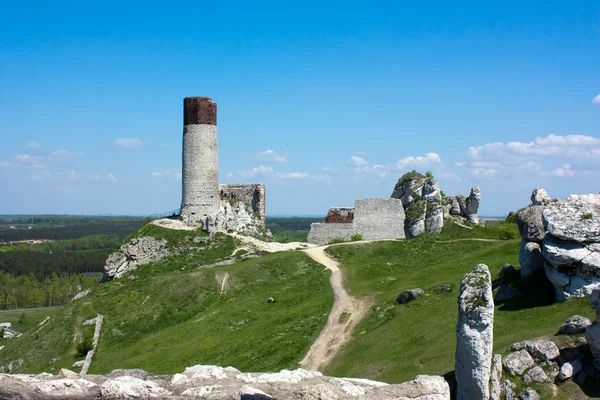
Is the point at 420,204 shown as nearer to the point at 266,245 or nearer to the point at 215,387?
the point at 266,245

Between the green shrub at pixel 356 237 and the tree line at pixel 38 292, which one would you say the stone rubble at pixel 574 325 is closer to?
the green shrub at pixel 356 237

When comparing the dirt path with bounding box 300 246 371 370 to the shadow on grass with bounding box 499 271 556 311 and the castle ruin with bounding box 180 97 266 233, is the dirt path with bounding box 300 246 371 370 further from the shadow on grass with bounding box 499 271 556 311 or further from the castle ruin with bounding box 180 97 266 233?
the castle ruin with bounding box 180 97 266 233

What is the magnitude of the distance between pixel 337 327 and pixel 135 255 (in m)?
24.3

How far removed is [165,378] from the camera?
15.1m

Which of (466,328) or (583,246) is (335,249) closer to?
(583,246)

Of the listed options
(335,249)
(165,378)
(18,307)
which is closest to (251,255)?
(335,249)

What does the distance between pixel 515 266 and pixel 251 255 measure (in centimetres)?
2221

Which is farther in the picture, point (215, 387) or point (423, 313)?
point (423, 313)

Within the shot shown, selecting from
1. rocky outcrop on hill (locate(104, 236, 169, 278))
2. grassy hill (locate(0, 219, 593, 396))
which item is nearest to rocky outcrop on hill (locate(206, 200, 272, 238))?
grassy hill (locate(0, 219, 593, 396))

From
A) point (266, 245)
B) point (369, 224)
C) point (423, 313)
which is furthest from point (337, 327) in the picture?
point (369, 224)

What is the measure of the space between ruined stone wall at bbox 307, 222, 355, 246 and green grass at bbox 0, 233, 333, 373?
29.7 ft

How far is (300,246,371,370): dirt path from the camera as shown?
25.5m

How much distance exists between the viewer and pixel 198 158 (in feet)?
169

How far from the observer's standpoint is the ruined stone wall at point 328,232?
52625 millimetres
